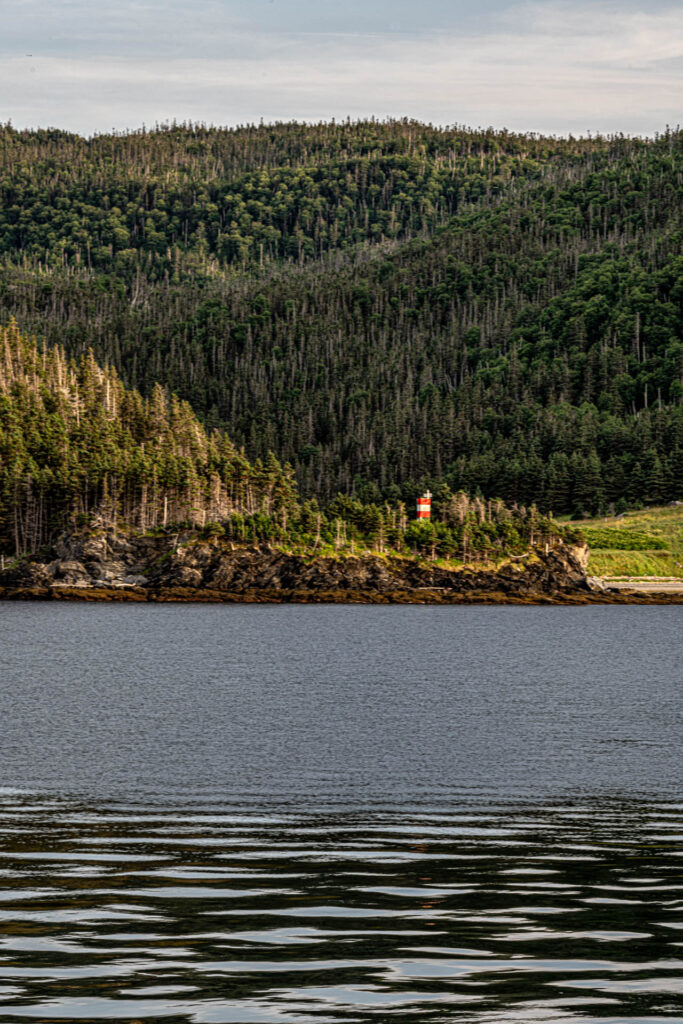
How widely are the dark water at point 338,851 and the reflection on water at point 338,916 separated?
0.27 feet

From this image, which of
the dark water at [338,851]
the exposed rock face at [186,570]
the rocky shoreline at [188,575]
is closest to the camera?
the dark water at [338,851]

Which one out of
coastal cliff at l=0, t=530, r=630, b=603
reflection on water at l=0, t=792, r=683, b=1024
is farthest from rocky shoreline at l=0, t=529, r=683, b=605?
reflection on water at l=0, t=792, r=683, b=1024

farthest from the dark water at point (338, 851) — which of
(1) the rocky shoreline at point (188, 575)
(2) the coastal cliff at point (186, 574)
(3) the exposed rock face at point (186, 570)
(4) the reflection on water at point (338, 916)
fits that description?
(3) the exposed rock face at point (186, 570)

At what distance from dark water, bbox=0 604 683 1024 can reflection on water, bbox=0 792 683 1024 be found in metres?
0.08

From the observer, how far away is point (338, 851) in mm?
32594

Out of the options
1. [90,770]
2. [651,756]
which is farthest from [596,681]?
[90,770]

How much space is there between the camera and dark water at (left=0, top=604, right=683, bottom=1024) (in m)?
19.3

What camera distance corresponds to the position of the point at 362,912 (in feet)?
81.4

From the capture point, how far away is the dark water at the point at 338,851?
19.3 metres

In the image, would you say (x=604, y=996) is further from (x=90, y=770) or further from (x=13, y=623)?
(x=13, y=623)

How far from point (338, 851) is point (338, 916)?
26.9 ft

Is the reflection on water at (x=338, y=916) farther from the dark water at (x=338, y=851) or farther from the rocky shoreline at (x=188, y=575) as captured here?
the rocky shoreline at (x=188, y=575)

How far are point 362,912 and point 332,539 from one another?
174622mm

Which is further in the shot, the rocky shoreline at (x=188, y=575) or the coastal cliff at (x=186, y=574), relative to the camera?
the coastal cliff at (x=186, y=574)
